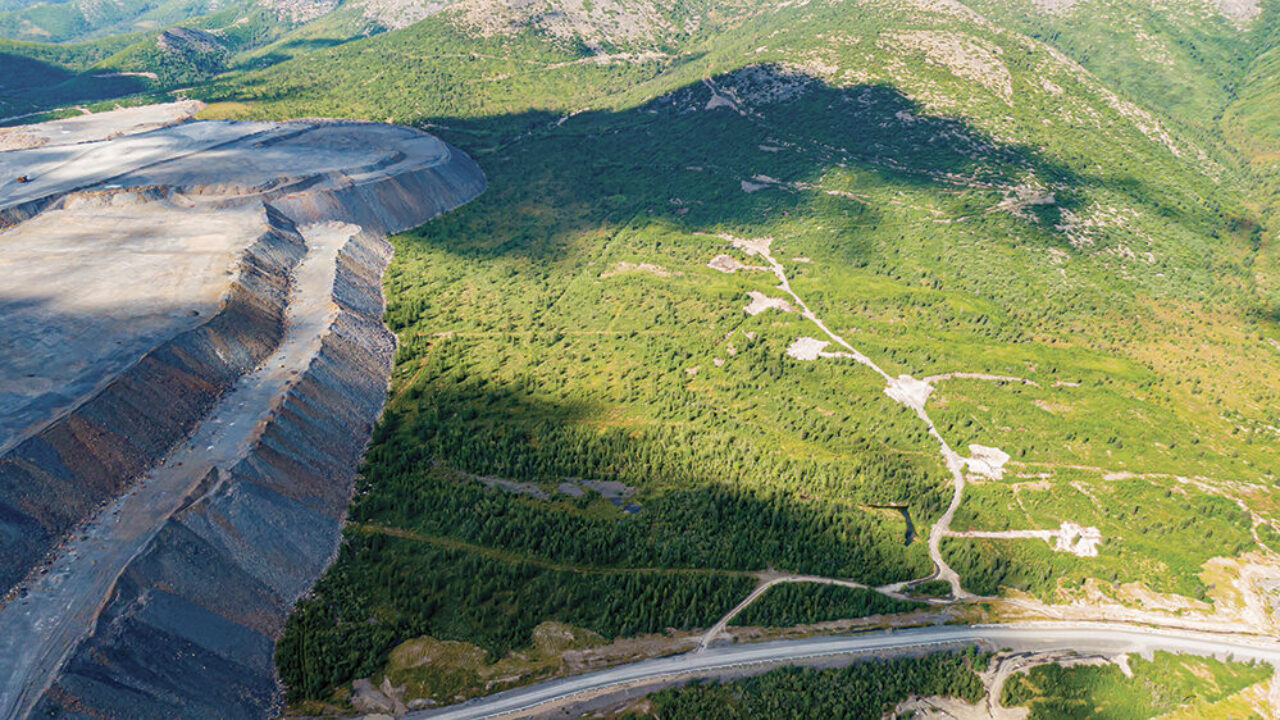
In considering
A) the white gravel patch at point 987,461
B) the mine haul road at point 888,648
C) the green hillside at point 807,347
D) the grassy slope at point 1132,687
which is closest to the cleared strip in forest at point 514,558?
the green hillside at point 807,347

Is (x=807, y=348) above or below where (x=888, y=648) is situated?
Result: below

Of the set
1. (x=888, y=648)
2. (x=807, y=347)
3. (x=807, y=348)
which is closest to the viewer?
(x=888, y=648)

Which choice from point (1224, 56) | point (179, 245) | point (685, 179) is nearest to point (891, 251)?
point (685, 179)

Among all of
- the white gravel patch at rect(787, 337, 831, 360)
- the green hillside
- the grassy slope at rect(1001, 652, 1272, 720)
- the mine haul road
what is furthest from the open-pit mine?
the grassy slope at rect(1001, 652, 1272, 720)

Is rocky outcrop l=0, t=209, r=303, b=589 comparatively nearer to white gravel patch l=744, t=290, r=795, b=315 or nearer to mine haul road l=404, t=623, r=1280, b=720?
mine haul road l=404, t=623, r=1280, b=720

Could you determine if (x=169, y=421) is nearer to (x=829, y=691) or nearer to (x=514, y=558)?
(x=514, y=558)

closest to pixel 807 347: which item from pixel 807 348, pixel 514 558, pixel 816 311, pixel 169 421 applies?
pixel 807 348
